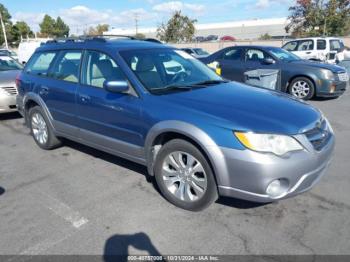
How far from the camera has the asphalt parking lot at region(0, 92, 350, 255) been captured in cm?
282

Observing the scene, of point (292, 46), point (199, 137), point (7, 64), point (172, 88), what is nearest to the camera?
point (199, 137)

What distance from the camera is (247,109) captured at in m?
3.18

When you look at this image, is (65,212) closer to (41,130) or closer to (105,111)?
(105,111)

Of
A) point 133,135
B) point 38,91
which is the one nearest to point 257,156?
point 133,135

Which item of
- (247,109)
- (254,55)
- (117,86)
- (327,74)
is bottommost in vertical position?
(247,109)

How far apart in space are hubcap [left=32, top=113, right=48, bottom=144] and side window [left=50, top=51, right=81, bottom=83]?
2.75ft

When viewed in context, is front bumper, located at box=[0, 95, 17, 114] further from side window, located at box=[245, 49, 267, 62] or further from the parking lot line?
side window, located at box=[245, 49, 267, 62]

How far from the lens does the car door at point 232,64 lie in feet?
31.8

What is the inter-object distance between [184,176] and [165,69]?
4.85 feet

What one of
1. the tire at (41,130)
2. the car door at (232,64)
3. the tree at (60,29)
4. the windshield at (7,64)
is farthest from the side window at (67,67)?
the tree at (60,29)

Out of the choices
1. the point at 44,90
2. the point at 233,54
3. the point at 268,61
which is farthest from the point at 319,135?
the point at 233,54

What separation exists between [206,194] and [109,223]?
3.26 feet

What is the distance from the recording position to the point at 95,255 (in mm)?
2734

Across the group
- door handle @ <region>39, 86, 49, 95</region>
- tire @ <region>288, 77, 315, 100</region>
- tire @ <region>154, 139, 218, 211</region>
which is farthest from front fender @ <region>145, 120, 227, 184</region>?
tire @ <region>288, 77, 315, 100</region>
